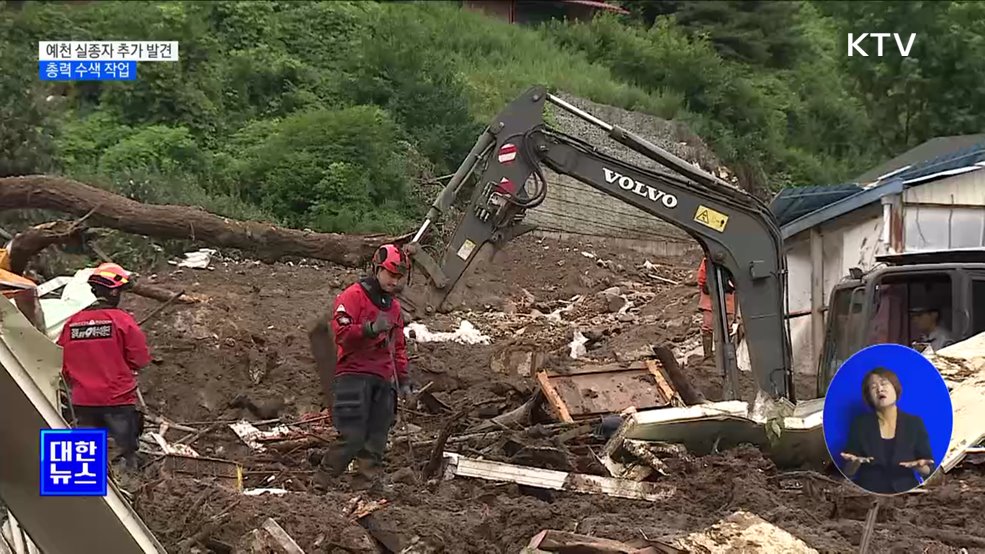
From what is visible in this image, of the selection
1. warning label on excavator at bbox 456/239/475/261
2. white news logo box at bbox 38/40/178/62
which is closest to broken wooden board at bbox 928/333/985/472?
A: warning label on excavator at bbox 456/239/475/261

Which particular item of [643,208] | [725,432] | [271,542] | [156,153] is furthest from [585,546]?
[156,153]

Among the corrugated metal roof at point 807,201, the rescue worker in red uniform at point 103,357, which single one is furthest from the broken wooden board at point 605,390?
the corrugated metal roof at point 807,201

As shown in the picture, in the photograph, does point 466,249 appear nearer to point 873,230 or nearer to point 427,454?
point 427,454

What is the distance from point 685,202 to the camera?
856 cm

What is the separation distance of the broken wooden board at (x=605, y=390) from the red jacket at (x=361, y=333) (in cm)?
161

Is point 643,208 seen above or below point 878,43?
above

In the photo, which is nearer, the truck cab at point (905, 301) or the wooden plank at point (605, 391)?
the truck cab at point (905, 301)

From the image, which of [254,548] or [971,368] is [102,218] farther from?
[971,368]

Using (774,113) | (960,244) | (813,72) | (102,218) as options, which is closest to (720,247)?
(960,244)

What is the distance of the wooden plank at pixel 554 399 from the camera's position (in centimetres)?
812

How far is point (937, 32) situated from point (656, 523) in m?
24.3

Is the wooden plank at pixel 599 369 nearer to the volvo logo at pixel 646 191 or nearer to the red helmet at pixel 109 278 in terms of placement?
the volvo logo at pixel 646 191

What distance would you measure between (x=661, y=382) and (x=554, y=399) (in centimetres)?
90

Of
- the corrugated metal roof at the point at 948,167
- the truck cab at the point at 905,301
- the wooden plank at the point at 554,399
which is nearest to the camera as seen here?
the truck cab at the point at 905,301
